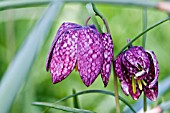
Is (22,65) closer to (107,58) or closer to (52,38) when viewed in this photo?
(107,58)

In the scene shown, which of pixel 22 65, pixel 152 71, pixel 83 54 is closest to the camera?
pixel 22 65

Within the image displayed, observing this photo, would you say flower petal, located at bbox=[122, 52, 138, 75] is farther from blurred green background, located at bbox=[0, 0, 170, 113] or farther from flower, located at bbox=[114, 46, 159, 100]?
blurred green background, located at bbox=[0, 0, 170, 113]

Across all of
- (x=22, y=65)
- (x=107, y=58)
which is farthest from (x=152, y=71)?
(x=22, y=65)

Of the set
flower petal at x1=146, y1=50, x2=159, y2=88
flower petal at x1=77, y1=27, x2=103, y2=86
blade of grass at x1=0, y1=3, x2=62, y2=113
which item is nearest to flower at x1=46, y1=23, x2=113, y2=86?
flower petal at x1=77, y1=27, x2=103, y2=86

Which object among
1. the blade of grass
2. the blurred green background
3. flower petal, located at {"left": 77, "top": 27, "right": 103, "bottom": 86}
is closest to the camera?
the blade of grass

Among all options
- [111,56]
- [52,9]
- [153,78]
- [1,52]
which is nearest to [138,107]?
[153,78]

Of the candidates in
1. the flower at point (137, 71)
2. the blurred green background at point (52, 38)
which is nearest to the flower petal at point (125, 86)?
the flower at point (137, 71)
